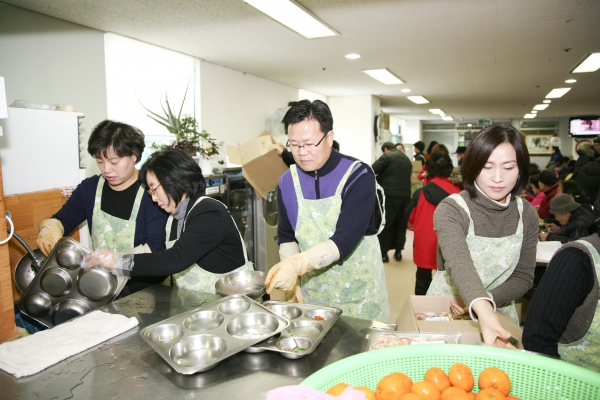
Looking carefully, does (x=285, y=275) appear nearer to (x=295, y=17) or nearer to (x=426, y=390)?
(x=426, y=390)

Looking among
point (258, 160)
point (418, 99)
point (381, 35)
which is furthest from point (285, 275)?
point (418, 99)

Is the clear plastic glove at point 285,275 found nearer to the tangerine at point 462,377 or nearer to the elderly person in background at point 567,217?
the tangerine at point 462,377

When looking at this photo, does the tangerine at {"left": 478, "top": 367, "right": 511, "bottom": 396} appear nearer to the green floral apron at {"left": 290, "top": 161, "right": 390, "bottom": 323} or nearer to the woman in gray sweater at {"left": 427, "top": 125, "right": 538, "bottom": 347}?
the woman in gray sweater at {"left": 427, "top": 125, "right": 538, "bottom": 347}

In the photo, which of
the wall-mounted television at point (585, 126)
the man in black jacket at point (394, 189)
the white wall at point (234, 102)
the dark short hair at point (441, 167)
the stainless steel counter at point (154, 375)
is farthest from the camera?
the wall-mounted television at point (585, 126)

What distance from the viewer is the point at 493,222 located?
160 cm

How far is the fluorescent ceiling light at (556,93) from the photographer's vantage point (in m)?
8.11

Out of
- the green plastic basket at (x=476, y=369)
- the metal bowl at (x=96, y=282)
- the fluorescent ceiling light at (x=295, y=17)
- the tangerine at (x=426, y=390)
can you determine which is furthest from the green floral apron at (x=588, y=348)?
the fluorescent ceiling light at (x=295, y=17)

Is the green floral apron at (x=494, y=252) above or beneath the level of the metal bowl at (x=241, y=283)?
above

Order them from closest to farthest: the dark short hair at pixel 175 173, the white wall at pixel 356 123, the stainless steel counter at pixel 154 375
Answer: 1. the stainless steel counter at pixel 154 375
2. the dark short hair at pixel 175 173
3. the white wall at pixel 356 123

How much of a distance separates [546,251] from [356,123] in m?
6.16

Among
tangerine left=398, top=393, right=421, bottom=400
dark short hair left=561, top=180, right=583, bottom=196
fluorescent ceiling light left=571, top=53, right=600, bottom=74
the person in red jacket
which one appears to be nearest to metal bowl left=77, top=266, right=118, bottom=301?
tangerine left=398, top=393, right=421, bottom=400

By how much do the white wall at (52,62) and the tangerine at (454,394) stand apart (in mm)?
3530

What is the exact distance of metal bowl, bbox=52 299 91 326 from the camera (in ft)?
5.63

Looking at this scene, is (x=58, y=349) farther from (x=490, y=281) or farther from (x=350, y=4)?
(x=350, y=4)
